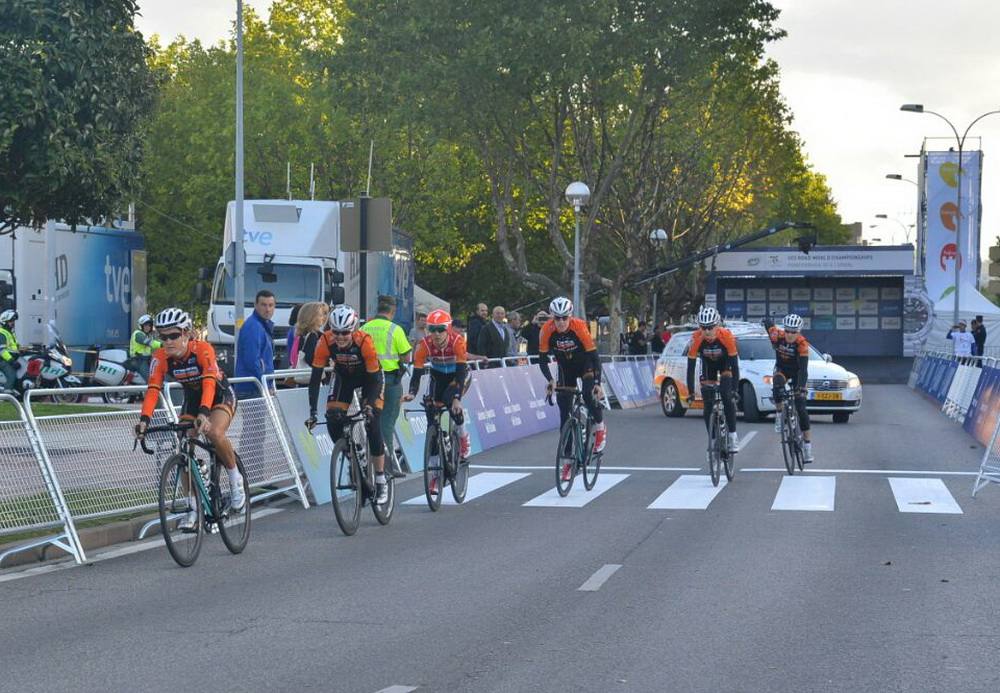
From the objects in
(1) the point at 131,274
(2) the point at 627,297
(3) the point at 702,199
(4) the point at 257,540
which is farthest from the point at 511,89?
(2) the point at 627,297

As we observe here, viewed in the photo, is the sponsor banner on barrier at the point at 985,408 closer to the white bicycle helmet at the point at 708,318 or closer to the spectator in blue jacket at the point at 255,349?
the white bicycle helmet at the point at 708,318

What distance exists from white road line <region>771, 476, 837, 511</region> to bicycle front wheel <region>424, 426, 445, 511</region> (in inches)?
117

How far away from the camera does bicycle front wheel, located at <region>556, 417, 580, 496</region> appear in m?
15.6

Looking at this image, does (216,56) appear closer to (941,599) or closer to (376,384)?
(376,384)

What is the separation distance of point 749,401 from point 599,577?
17.6 metres

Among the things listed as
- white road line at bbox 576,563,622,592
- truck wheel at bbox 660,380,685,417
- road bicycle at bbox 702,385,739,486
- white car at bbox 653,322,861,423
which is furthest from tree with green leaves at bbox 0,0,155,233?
truck wheel at bbox 660,380,685,417

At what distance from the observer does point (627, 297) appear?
81.1 meters

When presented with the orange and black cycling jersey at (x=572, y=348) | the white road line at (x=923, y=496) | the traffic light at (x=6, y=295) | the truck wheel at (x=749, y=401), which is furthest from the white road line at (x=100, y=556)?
the traffic light at (x=6, y=295)

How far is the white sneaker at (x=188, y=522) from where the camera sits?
11102 mm

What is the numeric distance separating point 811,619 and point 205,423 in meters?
4.55

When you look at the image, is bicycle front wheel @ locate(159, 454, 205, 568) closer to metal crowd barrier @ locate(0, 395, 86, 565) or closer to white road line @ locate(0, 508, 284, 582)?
white road line @ locate(0, 508, 284, 582)

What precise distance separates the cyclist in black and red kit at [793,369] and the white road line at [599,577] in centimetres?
767

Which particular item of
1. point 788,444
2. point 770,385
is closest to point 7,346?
point 770,385

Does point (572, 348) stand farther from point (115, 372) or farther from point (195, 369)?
point (115, 372)
